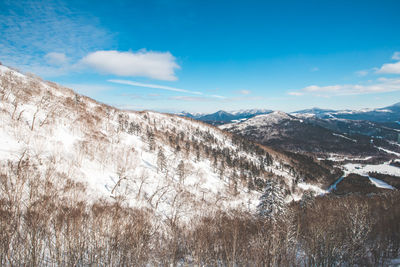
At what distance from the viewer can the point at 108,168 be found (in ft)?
137

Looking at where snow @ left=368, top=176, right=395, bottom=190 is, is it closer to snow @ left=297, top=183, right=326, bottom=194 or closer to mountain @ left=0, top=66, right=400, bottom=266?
snow @ left=297, top=183, right=326, bottom=194

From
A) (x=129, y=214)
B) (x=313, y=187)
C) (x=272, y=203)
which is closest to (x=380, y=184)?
(x=313, y=187)

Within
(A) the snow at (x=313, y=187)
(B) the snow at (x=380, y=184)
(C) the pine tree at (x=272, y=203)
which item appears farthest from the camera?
(B) the snow at (x=380, y=184)

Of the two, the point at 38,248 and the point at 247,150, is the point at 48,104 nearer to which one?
the point at 38,248

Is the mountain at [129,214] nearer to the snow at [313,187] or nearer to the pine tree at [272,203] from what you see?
the pine tree at [272,203]

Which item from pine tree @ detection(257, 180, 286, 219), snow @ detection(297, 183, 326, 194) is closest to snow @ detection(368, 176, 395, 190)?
snow @ detection(297, 183, 326, 194)

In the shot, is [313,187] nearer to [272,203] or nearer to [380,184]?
[380,184]

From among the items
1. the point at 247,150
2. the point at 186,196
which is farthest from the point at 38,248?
the point at 247,150

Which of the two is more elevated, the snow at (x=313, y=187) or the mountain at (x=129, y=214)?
the mountain at (x=129, y=214)

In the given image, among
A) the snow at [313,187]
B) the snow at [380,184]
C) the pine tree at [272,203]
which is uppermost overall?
the pine tree at [272,203]

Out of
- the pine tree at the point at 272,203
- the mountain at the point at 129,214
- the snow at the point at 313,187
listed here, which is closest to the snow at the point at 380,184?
the snow at the point at 313,187

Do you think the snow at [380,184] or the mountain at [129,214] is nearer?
the mountain at [129,214]

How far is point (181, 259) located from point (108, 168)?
35.4m

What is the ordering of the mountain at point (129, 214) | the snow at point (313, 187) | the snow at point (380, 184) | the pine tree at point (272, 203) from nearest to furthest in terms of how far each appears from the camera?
the mountain at point (129, 214) → the pine tree at point (272, 203) → the snow at point (313, 187) → the snow at point (380, 184)
